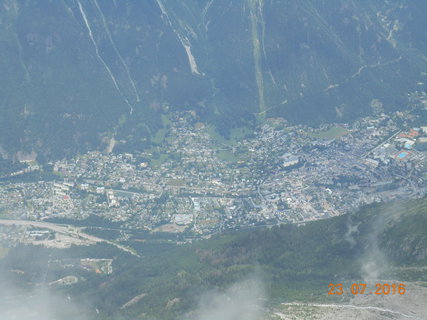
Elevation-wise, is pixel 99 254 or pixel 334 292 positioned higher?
pixel 99 254

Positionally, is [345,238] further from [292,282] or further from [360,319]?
[360,319]

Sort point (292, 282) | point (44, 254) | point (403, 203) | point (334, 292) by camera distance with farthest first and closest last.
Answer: point (44, 254) < point (403, 203) < point (292, 282) < point (334, 292)

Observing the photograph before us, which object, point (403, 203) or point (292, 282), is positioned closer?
→ point (292, 282)

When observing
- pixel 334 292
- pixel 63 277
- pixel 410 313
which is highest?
pixel 63 277

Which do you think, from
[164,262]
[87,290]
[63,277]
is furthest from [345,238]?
[63,277]

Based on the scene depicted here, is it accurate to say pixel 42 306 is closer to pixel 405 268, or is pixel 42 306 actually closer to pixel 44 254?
pixel 44 254

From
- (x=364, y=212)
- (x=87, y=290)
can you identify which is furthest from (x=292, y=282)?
(x=87, y=290)

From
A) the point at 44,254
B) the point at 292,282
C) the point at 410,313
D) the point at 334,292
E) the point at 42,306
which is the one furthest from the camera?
the point at 44,254
